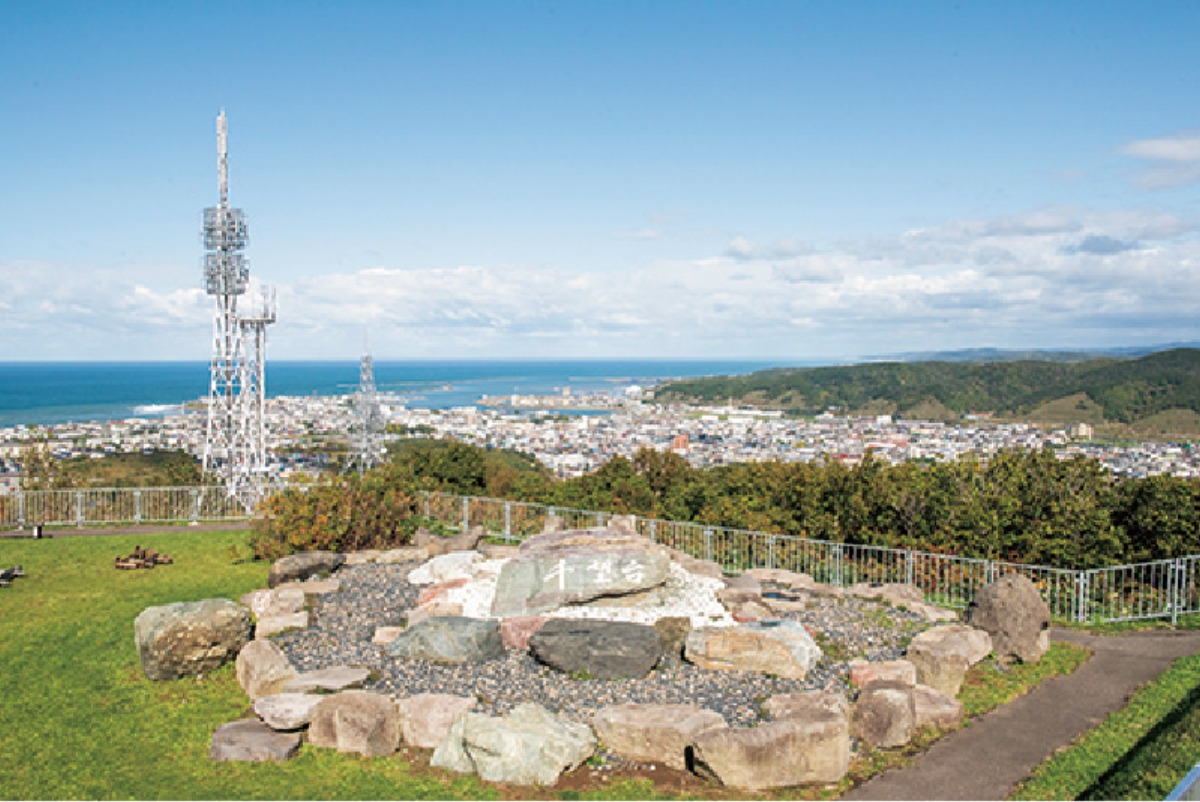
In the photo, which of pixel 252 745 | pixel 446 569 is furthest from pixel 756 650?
pixel 446 569

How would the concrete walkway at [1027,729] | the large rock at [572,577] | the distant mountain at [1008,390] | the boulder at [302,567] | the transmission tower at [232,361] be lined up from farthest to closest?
the distant mountain at [1008,390], the transmission tower at [232,361], the boulder at [302,567], the large rock at [572,577], the concrete walkway at [1027,729]

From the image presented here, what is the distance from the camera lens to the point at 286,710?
8.10 meters

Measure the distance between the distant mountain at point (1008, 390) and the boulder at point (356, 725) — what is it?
46649 millimetres

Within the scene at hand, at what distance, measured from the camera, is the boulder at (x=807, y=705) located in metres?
7.81

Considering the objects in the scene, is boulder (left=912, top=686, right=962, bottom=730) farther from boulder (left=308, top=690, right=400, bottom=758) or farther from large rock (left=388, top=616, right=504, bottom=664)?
boulder (left=308, top=690, right=400, bottom=758)

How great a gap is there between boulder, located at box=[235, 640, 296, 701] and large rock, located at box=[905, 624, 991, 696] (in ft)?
22.5

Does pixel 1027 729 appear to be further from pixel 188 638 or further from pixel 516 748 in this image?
pixel 188 638

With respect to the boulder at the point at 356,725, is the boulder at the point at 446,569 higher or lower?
higher

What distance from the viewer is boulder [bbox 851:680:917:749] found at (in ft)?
26.3

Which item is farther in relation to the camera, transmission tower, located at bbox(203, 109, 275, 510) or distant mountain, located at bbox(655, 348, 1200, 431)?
distant mountain, located at bbox(655, 348, 1200, 431)

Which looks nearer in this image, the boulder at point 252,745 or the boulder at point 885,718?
the boulder at point 252,745

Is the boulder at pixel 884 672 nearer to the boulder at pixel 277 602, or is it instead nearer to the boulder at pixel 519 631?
the boulder at pixel 519 631

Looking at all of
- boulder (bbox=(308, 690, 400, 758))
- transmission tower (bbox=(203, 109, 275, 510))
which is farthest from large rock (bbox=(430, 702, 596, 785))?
transmission tower (bbox=(203, 109, 275, 510))

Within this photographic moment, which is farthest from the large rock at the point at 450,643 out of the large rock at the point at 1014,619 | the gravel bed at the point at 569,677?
the large rock at the point at 1014,619
